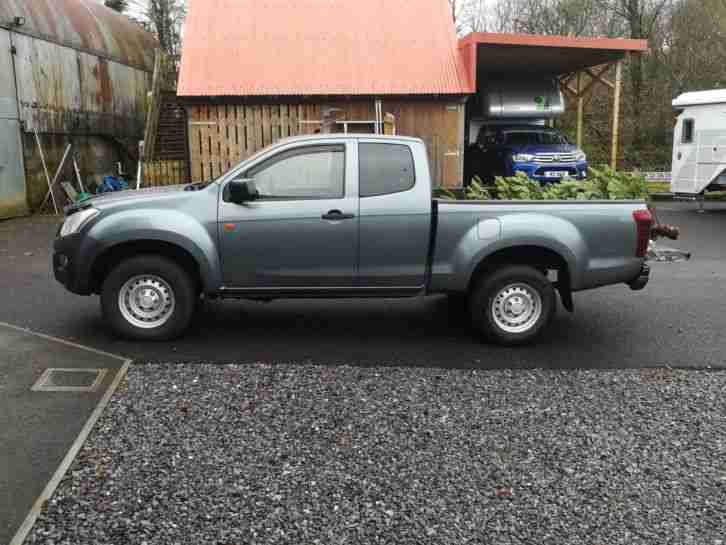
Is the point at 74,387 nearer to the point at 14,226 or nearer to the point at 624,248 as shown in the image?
the point at 624,248

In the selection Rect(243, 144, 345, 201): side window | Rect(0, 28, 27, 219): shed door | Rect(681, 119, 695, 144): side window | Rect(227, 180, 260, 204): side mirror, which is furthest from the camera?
Rect(681, 119, 695, 144): side window

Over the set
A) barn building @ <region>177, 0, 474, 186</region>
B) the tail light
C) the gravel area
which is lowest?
the gravel area

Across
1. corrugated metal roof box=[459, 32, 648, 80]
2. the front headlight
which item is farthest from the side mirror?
corrugated metal roof box=[459, 32, 648, 80]

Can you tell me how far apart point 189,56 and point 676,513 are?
1681 centimetres

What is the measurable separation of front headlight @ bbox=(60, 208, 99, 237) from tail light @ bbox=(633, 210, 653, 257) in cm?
492

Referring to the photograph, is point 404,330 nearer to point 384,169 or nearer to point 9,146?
point 384,169

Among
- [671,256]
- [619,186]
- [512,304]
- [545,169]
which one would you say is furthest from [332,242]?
[545,169]

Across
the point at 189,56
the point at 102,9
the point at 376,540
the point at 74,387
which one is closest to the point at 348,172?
the point at 74,387

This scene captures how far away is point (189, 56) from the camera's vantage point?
1803 centimetres

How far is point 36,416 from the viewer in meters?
4.89

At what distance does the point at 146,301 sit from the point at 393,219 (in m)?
2.41

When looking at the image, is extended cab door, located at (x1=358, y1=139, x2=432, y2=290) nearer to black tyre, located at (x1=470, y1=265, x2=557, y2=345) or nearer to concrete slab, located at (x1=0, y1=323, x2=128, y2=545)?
black tyre, located at (x1=470, y1=265, x2=557, y2=345)

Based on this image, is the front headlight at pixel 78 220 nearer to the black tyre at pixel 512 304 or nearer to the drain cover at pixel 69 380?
the drain cover at pixel 69 380

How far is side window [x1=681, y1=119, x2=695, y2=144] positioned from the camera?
1745cm
